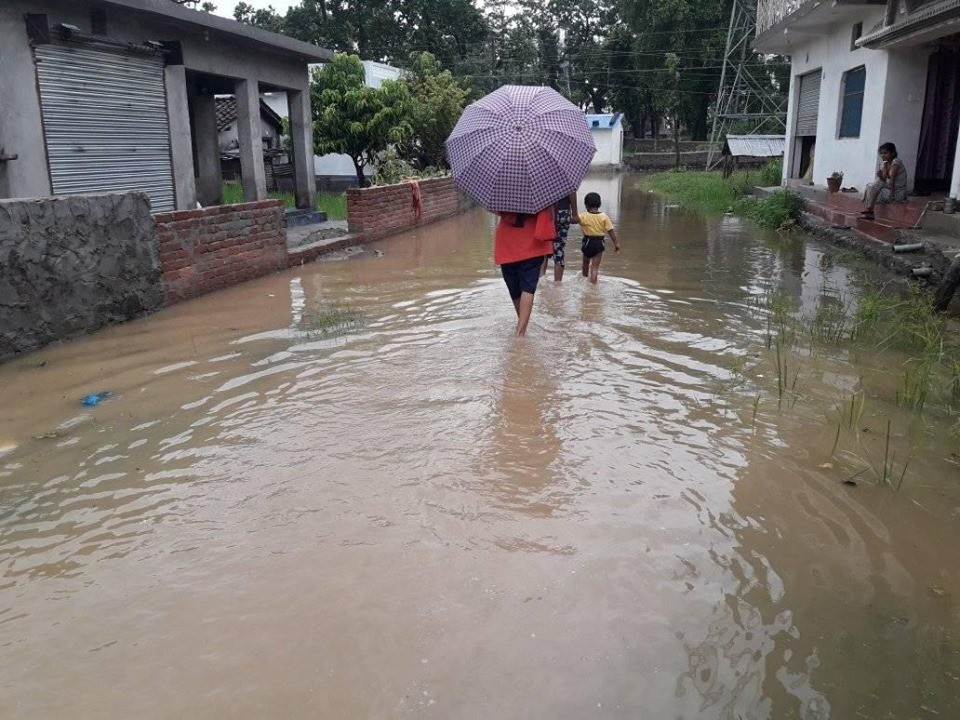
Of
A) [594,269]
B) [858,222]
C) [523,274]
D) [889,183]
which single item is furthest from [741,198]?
[523,274]

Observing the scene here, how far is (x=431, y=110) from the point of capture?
20.7 meters

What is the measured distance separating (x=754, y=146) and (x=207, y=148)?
19571mm

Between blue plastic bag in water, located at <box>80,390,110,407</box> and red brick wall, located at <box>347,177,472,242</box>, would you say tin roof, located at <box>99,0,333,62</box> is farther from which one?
blue plastic bag in water, located at <box>80,390,110,407</box>

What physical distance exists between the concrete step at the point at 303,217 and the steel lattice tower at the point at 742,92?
2269 cm

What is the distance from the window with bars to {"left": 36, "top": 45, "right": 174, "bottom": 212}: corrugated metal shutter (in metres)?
12.1

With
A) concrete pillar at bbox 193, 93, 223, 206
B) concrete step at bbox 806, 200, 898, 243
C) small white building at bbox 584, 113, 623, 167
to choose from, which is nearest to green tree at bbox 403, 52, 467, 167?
concrete pillar at bbox 193, 93, 223, 206

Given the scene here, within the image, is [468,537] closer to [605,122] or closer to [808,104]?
[808,104]

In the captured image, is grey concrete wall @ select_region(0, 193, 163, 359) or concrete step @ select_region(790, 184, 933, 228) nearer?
grey concrete wall @ select_region(0, 193, 163, 359)

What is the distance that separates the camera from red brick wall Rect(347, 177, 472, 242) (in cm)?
1354

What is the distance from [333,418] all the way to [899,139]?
12.3m

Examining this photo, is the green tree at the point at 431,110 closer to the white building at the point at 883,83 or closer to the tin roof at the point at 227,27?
the tin roof at the point at 227,27

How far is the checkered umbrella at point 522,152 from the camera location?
19.2 ft

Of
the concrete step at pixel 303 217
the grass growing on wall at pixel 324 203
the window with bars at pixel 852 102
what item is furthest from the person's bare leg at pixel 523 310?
the window with bars at pixel 852 102

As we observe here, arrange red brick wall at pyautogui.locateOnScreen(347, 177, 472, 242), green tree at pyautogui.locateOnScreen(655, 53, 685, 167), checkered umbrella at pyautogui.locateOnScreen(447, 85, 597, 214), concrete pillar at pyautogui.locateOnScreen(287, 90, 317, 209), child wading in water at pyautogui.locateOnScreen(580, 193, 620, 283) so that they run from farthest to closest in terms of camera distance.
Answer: green tree at pyautogui.locateOnScreen(655, 53, 685, 167) → concrete pillar at pyautogui.locateOnScreen(287, 90, 317, 209) → red brick wall at pyautogui.locateOnScreen(347, 177, 472, 242) → child wading in water at pyautogui.locateOnScreen(580, 193, 620, 283) → checkered umbrella at pyautogui.locateOnScreen(447, 85, 597, 214)
